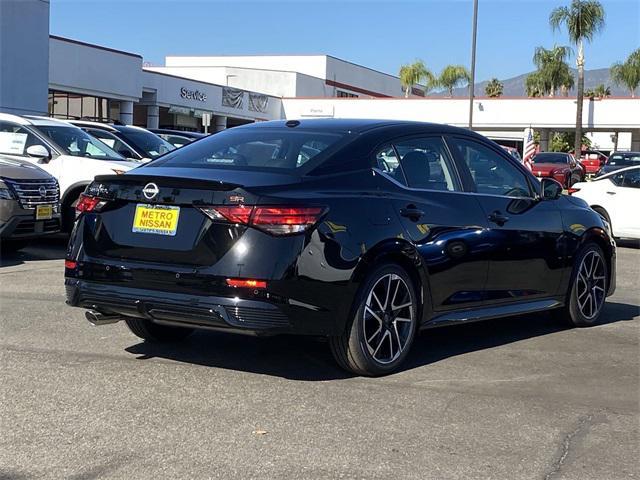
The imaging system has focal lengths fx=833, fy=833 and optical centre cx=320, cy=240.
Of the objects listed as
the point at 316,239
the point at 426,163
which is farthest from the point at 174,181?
the point at 426,163

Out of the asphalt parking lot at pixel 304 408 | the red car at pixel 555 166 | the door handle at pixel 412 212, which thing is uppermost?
the red car at pixel 555 166

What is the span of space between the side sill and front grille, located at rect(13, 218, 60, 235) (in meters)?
6.00

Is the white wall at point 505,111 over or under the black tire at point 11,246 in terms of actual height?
over

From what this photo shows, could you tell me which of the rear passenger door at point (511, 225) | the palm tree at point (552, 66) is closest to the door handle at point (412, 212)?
the rear passenger door at point (511, 225)

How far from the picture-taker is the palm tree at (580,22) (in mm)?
46125

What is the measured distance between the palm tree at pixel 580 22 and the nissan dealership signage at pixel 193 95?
2026 centimetres

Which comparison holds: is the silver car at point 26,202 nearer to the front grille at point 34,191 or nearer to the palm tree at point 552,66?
the front grille at point 34,191

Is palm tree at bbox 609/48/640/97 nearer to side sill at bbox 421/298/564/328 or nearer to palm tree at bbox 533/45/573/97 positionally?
palm tree at bbox 533/45/573/97

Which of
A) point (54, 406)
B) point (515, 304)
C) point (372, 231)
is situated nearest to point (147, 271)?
point (54, 406)

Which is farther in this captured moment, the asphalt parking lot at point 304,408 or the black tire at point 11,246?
the black tire at point 11,246

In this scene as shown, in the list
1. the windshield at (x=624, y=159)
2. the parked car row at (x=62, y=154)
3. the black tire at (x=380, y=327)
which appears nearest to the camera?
the black tire at (x=380, y=327)

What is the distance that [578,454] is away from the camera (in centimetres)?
398

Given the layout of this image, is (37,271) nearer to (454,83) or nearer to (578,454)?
(578,454)

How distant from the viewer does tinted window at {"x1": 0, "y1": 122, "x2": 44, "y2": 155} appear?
37.3 feet
